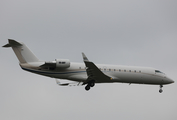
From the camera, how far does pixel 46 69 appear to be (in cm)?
2578

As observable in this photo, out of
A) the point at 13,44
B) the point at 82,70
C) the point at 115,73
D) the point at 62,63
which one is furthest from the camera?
the point at 115,73

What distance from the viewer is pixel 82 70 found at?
89.1 ft

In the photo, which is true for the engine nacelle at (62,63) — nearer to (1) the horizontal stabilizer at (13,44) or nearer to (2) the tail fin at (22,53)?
(2) the tail fin at (22,53)

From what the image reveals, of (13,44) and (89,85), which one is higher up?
(13,44)

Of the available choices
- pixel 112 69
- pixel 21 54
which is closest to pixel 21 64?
pixel 21 54

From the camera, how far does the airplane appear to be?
25.8 m

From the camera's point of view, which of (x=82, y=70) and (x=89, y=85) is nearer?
(x=82, y=70)

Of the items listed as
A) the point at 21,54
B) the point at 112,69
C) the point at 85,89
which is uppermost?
the point at 21,54

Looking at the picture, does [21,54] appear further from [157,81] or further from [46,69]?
[157,81]

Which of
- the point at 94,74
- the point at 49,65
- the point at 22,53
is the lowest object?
the point at 94,74

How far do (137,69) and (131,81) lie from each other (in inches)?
59.2

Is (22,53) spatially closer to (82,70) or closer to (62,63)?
(62,63)

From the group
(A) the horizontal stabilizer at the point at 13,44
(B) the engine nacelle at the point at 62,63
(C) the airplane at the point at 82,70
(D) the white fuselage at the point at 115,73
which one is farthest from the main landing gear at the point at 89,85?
(A) the horizontal stabilizer at the point at 13,44

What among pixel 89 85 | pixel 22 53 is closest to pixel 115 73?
pixel 89 85
